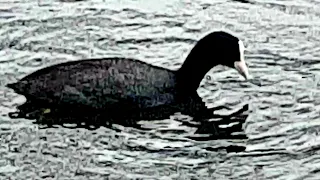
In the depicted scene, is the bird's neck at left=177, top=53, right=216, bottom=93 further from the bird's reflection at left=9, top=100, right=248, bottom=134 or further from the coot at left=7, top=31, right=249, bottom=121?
the bird's reflection at left=9, top=100, right=248, bottom=134

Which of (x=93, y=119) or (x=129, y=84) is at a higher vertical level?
(x=129, y=84)

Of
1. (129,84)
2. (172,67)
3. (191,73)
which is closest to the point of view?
(129,84)

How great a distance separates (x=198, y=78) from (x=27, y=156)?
1900 millimetres

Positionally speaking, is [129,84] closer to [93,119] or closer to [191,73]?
[93,119]

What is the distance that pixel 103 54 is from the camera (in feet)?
30.5

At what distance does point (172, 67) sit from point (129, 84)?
3.36 feet

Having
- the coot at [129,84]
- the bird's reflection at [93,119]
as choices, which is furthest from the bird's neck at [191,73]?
the bird's reflection at [93,119]

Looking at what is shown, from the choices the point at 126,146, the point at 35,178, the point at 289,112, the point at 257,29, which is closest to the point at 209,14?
the point at 257,29

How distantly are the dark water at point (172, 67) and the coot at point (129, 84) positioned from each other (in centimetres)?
18

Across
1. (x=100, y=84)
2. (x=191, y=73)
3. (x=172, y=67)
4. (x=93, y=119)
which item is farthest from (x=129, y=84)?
(x=172, y=67)

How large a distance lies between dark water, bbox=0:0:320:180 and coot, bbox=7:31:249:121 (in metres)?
0.18

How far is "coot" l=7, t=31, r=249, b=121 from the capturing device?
8.09m

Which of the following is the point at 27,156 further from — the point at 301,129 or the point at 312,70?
the point at 312,70

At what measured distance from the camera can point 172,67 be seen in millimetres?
9070
